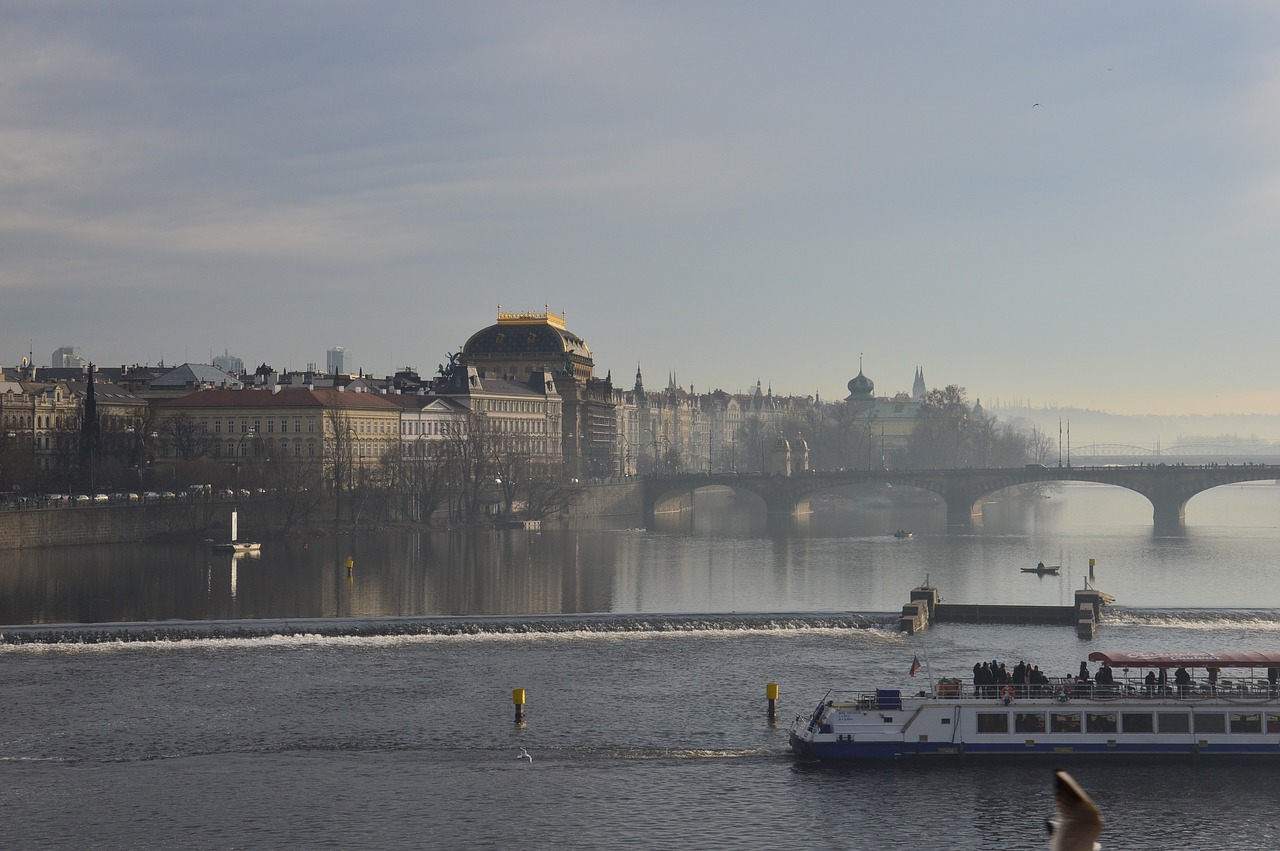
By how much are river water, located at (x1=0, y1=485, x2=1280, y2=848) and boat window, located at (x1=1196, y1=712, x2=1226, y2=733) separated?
1.40 meters

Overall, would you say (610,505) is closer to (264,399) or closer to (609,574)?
(264,399)

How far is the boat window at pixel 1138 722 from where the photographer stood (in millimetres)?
48531

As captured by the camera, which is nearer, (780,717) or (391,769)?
(391,769)

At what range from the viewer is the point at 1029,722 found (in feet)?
160

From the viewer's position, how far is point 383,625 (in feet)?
236

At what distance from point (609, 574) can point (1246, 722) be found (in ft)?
197

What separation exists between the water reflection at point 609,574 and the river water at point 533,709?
1.69 feet

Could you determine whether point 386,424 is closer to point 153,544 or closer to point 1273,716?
point 153,544

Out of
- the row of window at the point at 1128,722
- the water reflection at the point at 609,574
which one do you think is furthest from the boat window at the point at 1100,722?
the water reflection at the point at 609,574

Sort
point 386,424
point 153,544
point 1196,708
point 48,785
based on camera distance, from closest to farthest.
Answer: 1. point 48,785
2. point 1196,708
3. point 153,544
4. point 386,424

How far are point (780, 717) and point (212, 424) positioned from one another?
392 feet

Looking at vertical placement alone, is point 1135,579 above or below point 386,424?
below

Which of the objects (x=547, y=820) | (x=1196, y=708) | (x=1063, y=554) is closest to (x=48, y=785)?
(x=547, y=820)

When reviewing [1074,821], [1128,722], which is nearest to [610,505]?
[1128,722]
